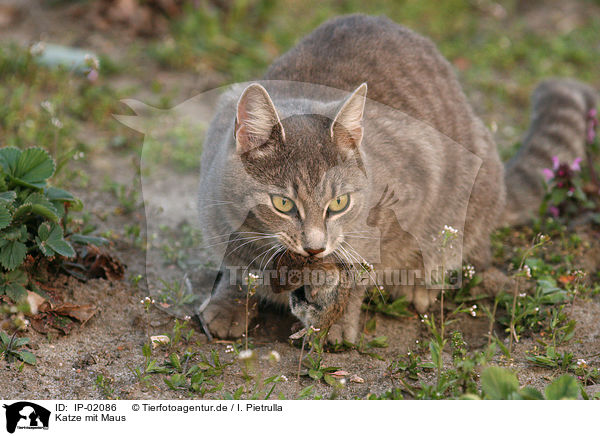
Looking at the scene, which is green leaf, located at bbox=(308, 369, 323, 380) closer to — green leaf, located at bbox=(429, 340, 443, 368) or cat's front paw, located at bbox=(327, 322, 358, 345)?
cat's front paw, located at bbox=(327, 322, 358, 345)

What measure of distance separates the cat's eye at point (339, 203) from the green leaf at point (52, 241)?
1.18 m

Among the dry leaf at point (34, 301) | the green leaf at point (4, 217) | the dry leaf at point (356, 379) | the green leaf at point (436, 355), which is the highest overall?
the green leaf at point (4, 217)

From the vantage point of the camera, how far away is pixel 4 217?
261cm

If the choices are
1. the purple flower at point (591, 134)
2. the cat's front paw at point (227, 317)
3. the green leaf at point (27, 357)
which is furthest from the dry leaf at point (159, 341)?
the purple flower at point (591, 134)

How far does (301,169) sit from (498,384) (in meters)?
1.16

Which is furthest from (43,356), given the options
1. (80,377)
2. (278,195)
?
(278,195)

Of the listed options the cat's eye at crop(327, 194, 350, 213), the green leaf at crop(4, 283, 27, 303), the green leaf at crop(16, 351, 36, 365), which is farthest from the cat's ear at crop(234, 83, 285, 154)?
the green leaf at crop(16, 351, 36, 365)

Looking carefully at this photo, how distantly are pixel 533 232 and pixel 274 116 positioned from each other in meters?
2.07

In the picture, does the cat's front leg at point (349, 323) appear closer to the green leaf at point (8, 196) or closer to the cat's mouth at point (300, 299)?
the cat's mouth at point (300, 299)

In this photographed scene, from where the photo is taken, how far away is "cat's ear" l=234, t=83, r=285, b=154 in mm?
2564

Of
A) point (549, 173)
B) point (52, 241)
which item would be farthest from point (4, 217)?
point (549, 173)

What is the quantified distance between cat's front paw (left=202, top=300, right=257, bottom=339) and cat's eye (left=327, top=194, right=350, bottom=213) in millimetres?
618

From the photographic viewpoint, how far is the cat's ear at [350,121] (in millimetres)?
2629

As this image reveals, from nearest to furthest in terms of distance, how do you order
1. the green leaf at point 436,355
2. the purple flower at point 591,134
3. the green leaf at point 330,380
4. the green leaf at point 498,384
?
the green leaf at point 498,384 → the green leaf at point 436,355 → the green leaf at point 330,380 → the purple flower at point 591,134
